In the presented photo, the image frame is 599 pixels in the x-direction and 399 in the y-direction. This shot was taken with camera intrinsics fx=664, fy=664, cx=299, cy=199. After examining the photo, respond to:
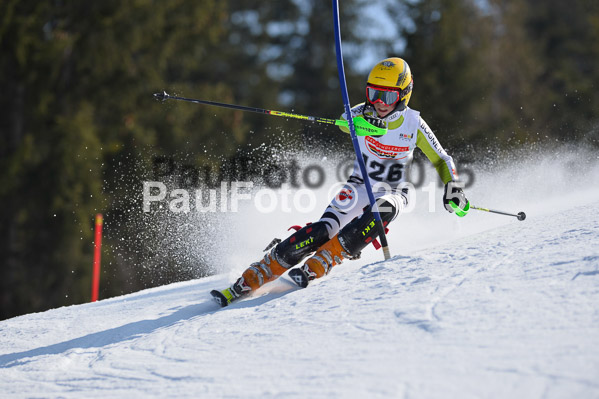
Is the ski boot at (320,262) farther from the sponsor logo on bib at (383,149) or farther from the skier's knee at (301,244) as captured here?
the sponsor logo on bib at (383,149)

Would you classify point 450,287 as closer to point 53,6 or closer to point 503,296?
point 503,296

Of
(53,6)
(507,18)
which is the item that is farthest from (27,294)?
(507,18)

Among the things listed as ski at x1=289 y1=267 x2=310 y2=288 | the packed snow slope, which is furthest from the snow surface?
ski at x1=289 y1=267 x2=310 y2=288

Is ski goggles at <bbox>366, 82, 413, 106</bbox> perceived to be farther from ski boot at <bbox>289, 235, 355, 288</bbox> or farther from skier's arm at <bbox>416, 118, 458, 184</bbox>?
ski boot at <bbox>289, 235, 355, 288</bbox>

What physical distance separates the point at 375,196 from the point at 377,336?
76.2 inches

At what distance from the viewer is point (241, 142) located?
1734 centimetres

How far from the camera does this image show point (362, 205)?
16.6ft

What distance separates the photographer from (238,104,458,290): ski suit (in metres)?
4.69

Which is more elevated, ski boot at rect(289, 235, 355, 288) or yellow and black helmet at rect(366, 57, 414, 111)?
yellow and black helmet at rect(366, 57, 414, 111)

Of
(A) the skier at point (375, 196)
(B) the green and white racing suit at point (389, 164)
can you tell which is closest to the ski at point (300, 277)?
(A) the skier at point (375, 196)

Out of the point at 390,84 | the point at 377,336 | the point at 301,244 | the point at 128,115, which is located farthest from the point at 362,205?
the point at 128,115

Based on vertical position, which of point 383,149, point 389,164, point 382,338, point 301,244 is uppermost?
point 383,149
